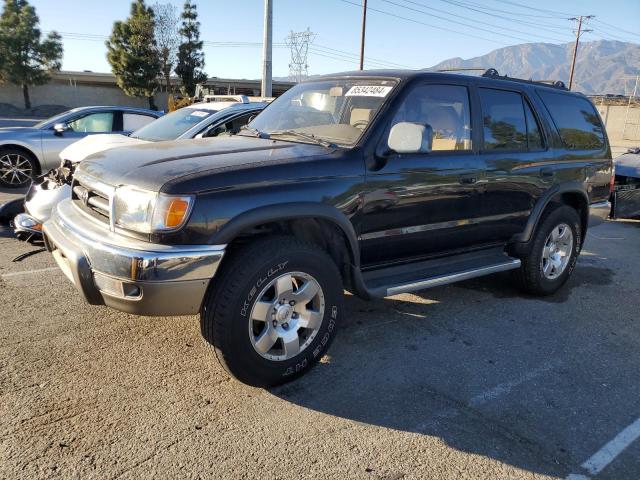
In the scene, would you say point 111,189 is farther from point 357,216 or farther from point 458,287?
point 458,287

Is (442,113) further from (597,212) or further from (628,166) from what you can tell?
(628,166)

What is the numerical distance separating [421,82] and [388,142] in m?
0.71

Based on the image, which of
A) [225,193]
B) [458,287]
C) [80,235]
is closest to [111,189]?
[80,235]

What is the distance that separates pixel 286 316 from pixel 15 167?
26.0 ft

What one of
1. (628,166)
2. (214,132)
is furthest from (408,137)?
(628,166)

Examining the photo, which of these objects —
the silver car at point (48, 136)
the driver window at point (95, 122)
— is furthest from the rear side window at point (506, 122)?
the driver window at point (95, 122)

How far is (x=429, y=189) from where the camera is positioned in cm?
385

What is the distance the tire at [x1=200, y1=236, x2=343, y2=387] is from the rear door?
1.82m

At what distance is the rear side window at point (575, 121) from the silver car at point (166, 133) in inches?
145

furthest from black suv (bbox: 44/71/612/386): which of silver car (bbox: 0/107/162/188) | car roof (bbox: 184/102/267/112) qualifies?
silver car (bbox: 0/107/162/188)

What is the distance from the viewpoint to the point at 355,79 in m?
4.18

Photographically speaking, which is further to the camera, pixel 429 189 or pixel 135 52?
pixel 135 52

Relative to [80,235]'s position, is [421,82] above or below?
above

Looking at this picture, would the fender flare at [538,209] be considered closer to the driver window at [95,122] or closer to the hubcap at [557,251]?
the hubcap at [557,251]
